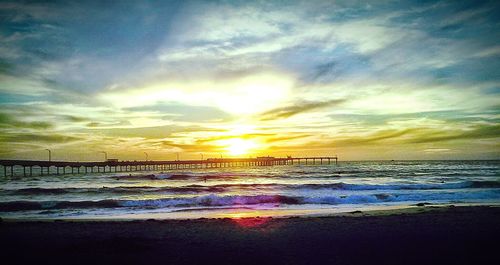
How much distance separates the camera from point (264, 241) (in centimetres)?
910

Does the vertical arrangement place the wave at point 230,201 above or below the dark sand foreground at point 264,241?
below

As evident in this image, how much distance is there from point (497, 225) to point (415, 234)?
345 centimetres

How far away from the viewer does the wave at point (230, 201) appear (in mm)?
19641

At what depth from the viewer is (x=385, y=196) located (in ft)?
76.8

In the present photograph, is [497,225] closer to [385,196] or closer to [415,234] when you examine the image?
[415,234]

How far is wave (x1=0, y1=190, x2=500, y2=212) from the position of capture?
1964 centimetres

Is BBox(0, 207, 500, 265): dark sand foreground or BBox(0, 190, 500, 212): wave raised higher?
BBox(0, 207, 500, 265): dark sand foreground

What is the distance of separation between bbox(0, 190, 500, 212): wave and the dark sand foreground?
281 inches

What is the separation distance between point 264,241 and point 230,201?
42.7ft

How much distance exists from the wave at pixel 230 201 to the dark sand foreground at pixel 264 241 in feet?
23.4

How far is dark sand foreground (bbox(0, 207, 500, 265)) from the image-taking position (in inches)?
297

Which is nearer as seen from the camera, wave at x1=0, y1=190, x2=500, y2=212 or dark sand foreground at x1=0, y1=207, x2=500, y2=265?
dark sand foreground at x1=0, y1=207, x2=500, y2=265

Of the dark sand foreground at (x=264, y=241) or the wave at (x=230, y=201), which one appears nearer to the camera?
the dark sand foreground at (x=264, y=241)

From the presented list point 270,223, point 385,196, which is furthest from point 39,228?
point 385,196
